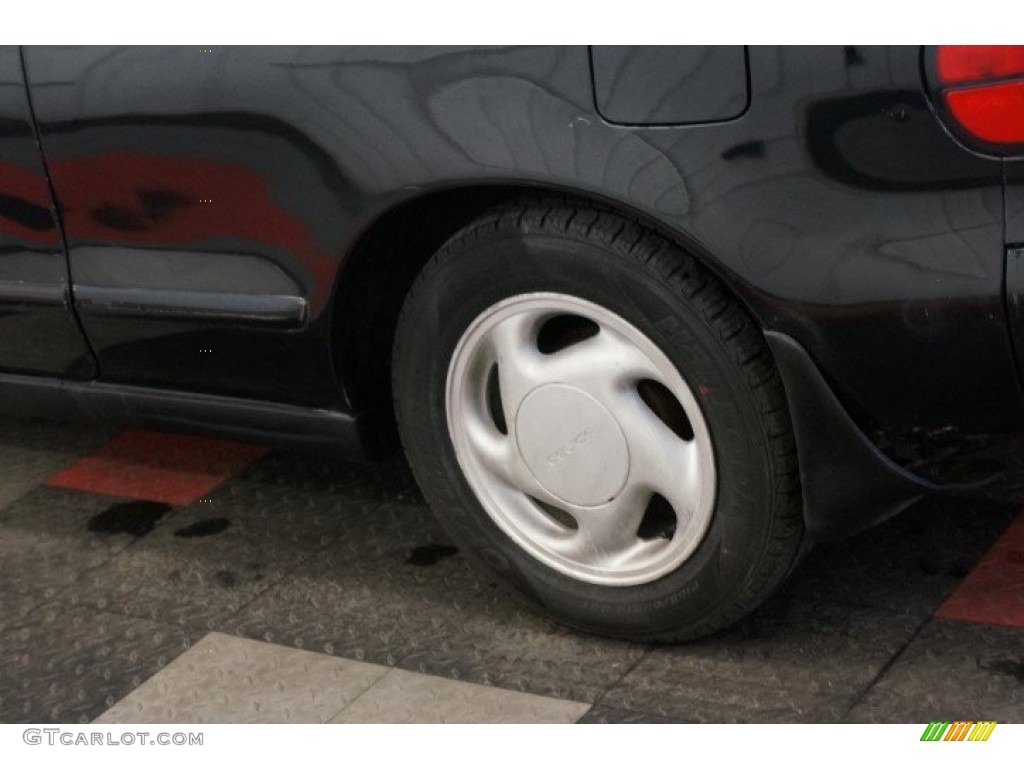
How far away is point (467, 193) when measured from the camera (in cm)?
268

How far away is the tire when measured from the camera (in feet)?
8.29

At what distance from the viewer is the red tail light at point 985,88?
221cm

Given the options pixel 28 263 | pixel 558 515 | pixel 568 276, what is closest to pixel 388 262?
pixel 568 276

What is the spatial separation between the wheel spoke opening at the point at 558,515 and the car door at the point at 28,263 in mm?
885

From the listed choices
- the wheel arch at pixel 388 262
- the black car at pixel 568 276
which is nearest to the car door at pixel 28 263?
the black car at pixel 568 276

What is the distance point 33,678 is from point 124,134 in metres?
0.89

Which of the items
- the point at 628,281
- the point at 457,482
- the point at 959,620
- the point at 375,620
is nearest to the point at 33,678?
the point at 375,620

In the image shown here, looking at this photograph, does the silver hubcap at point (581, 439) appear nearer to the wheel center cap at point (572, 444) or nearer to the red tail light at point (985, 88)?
the wheel center cap at point (572, 444)

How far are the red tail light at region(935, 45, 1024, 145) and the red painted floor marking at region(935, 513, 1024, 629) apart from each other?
871 millimetres

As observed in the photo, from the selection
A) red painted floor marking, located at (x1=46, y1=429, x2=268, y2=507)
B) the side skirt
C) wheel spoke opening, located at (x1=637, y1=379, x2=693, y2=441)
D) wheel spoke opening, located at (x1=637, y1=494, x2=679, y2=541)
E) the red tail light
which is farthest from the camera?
red painted floor marking, located at (x1=46, y1=429, x2=268, y2=507)

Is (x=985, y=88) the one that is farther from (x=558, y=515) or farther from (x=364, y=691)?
(x=364, y=691)

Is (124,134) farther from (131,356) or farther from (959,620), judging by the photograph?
(959,620)

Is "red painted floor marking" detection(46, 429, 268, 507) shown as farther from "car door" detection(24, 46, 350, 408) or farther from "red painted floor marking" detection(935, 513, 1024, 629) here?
"red painted floor marking" detection(935, 513, 1024, 629)

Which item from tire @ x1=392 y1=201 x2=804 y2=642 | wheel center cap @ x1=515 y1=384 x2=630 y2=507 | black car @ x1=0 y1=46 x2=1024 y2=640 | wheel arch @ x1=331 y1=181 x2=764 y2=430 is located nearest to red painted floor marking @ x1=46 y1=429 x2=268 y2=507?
black car @ x1=0 y1=46 x2=1024 y2=640
